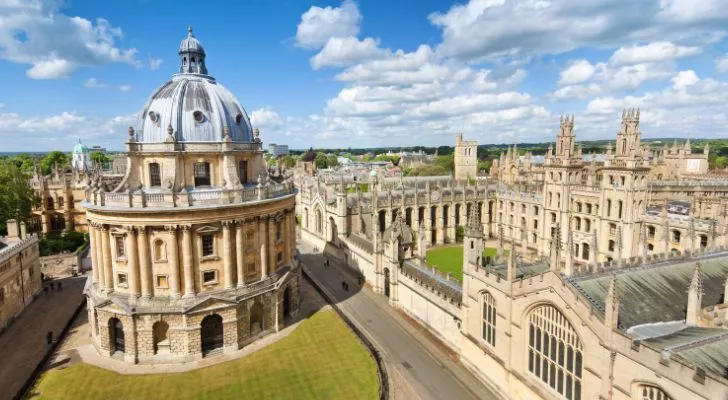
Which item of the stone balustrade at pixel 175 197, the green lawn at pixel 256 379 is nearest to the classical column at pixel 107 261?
the stone balustrade at pixel 175 197

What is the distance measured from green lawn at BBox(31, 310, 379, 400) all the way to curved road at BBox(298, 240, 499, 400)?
254 cm

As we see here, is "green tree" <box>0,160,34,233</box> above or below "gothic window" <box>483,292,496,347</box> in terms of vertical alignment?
above

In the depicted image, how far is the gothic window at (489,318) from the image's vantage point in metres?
25.7

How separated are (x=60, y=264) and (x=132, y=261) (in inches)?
1114

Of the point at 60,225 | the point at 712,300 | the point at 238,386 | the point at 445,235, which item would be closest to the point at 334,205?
the point at 445,235

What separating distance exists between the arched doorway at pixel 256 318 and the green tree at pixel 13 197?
154 feet

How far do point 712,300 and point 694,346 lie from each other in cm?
750

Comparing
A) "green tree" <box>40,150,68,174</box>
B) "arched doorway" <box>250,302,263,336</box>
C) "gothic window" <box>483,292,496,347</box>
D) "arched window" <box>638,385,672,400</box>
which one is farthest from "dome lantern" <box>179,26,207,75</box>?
"green tree" <box>40,150,68,174</box>

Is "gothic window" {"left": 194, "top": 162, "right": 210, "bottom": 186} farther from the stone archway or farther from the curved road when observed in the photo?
the stone archway

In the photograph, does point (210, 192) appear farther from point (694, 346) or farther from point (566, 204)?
point (566, 204)

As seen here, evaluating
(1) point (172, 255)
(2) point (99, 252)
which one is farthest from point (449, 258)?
(2) point (99, 252)

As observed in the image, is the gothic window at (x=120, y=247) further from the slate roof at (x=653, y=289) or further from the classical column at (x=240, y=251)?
the slate roof at (x=653, y=289)

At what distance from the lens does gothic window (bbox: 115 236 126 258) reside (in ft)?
101

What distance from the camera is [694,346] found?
54.1 feet
